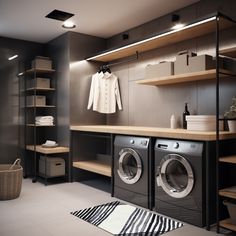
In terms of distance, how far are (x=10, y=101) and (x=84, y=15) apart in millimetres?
2148

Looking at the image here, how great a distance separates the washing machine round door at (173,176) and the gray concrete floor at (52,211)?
361mm

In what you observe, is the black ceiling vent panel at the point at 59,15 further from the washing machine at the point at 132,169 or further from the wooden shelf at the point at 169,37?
the washing machine at the point at 132,169

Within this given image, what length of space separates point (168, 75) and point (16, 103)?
2953 millimetres

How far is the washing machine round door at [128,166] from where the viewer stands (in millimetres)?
3275

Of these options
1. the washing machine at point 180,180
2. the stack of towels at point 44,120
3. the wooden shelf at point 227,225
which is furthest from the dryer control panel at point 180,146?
the stack of towels at point 44,120

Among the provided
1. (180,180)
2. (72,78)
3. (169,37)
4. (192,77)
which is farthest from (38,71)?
(180,180)

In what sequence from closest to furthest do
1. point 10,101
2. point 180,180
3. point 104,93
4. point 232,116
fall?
point 232,116 → point 180,180 → point 104,93 → point 10,101

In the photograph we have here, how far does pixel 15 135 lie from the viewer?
4.94m

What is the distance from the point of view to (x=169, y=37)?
342 cm

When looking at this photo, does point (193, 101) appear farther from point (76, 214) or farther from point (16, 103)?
point (16, 103)

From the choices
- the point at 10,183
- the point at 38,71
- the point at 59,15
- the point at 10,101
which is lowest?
the point at 10,183

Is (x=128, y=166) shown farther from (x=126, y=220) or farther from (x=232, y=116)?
(x=232, y=116)

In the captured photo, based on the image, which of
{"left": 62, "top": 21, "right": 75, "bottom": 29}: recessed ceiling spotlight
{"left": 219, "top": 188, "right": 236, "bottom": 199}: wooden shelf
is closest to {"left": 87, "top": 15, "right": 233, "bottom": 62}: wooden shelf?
{"left": 62, "top": 21, "right": 75, "bottom": 29}: recessed ceiling spotlight

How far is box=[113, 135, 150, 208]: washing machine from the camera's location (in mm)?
3107
